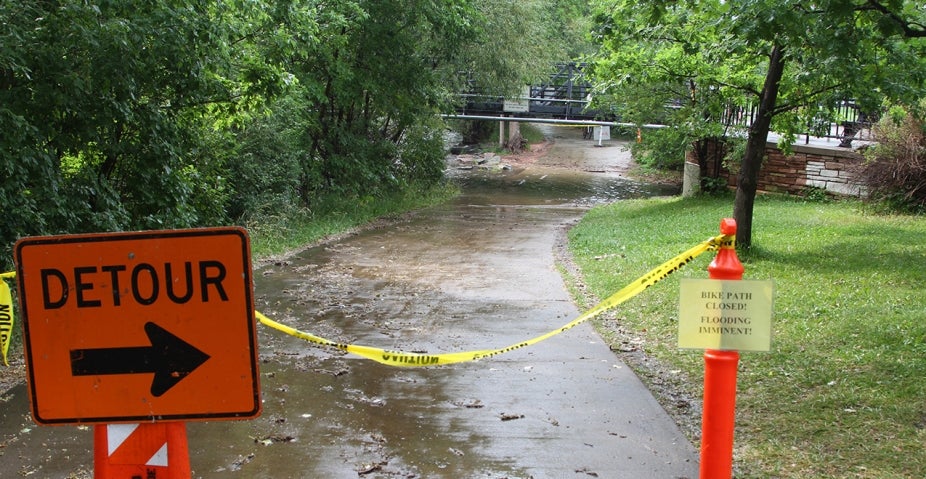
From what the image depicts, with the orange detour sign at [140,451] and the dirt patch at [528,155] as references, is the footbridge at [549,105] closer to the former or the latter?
the dirt patch at [528,155]

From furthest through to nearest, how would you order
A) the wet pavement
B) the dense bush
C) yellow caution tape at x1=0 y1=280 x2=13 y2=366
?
the dense bush → yellow caution tape at x1=0 y1=280 x2=13 y2=366 → the wet pavement

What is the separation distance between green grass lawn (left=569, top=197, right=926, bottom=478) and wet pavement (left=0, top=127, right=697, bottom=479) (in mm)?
585

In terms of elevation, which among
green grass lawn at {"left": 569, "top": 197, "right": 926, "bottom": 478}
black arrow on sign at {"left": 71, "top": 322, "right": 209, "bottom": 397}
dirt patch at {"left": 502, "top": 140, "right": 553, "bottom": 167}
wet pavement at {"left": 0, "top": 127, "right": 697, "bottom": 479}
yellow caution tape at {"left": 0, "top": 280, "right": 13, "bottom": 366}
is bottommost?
dirt patch at {"left": 502, "top": 140, "right": 553, "bottom": 167}

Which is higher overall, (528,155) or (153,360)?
(153,360)

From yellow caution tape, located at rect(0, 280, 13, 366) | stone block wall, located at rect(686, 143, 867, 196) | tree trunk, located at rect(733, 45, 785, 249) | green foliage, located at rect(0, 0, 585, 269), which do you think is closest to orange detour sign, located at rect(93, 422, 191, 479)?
yellow caution tape, located at rect(0, 280, 13, 366)

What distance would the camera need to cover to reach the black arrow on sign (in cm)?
284

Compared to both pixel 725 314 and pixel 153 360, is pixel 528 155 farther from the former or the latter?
pixel 153 360

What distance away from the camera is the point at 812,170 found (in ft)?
66.2

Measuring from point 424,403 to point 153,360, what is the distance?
345 cm

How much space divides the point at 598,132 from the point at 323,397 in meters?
47.5

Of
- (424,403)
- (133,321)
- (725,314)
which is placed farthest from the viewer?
(424,403)

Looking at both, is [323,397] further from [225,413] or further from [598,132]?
[598,132]

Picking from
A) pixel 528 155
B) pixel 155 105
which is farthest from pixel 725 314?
pixel 528 155

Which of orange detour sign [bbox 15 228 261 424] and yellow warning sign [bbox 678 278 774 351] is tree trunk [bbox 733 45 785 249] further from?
orange detour sign [bbox 15 228 261 424]
